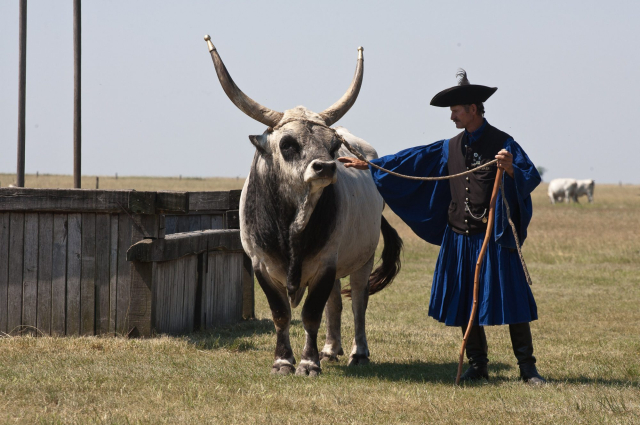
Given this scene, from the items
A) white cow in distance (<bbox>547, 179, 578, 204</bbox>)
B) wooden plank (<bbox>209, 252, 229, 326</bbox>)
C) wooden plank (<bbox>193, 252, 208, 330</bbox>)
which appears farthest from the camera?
white cow in distance (<bbox>547, 179, 578, 204</bbox>)

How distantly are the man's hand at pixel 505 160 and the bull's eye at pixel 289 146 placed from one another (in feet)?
4.94

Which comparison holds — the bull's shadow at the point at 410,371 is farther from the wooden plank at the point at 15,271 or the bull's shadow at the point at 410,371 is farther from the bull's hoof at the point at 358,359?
the wooden plank at the point at 15,271

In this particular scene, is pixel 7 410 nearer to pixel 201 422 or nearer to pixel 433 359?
pixel 201 422

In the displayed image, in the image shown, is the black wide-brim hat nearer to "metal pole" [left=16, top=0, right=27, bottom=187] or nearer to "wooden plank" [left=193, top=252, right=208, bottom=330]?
"wooden plank" [left=193, top=252, right=208, bottom=330]

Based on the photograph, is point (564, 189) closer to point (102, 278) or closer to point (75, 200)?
point (102, 278)

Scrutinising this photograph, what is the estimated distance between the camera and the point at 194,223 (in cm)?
876

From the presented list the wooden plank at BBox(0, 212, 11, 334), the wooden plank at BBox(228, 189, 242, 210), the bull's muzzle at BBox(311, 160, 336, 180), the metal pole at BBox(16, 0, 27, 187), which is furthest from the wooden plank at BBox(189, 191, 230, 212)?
the metal pole at BBox(16, 0, 27, 187)

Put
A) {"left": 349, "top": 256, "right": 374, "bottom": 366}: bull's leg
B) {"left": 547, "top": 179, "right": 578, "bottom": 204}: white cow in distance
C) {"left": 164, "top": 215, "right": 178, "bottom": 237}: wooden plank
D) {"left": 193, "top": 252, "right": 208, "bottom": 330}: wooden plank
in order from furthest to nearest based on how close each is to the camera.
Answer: {"left": 547, "top": 179, "right": 578, "bottom": 204}: white cow in distance → {"left": 164, "top": 215, "right": 178, "bottom": 237}: wooden plank → {"left": 193, "top": 252, "right": 208, "bottom": 330}: wooden plank → {"left": 349, "top": 256, "right": 374, "bottom": 366}: bull's leg

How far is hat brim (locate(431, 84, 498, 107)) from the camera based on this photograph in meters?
6.02

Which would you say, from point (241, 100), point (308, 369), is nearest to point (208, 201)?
point (241, 100)

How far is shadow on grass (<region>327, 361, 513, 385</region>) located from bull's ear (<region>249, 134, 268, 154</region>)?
1.91m

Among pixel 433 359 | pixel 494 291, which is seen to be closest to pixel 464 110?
pixel 494 291

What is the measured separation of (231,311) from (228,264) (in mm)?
552

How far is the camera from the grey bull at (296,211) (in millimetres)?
5730
